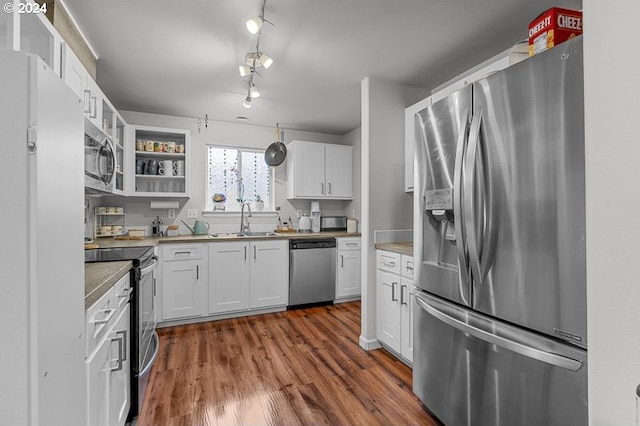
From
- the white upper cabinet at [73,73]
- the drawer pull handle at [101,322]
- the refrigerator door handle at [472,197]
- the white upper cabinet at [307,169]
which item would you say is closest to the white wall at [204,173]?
the white upper cabinet at [307,169]

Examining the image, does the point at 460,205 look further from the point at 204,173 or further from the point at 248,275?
the point at 204,173

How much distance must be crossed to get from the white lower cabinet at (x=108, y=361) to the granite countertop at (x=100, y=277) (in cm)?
3

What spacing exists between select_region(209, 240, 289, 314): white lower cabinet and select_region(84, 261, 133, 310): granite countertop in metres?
1.73

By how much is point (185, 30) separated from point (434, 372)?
104 inches

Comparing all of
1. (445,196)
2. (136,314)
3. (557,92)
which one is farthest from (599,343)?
(136,314)

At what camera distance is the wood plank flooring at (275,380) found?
172cm

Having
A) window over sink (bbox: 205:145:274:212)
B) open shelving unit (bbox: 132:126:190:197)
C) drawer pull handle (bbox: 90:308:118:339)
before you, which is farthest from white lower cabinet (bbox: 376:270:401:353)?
open shelving unit (bbox: 132:126:190:197)

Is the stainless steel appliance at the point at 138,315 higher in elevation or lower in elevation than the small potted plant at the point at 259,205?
lower

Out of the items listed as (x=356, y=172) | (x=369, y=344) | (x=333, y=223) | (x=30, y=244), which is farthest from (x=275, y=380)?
(x=356, y=172)

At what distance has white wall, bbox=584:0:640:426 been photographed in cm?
55

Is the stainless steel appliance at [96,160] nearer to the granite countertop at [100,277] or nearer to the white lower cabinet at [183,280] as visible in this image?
the granite countertop at [100,277]

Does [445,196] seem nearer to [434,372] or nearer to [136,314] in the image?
[434,372]

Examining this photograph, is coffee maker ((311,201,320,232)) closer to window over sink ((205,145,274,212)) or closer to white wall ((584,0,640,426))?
window over sink ((205,145,274,212))

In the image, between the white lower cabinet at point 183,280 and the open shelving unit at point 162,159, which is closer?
the white lower cabinet at point 183,280
